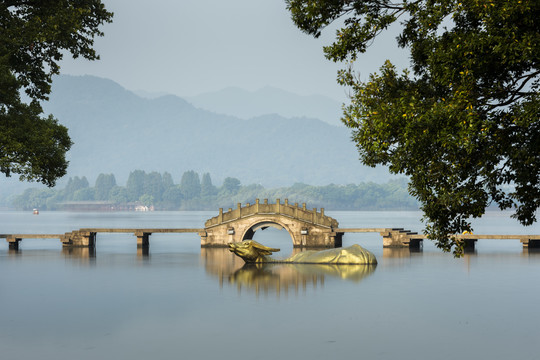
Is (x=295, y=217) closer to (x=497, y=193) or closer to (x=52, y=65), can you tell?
(x=52, y=65)

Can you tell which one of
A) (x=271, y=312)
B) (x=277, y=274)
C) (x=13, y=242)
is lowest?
(x=271, y=312)

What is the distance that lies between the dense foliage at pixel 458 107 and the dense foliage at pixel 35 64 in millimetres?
15375

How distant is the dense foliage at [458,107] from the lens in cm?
1839

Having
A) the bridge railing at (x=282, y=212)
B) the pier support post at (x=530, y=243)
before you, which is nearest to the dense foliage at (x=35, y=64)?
the bridge railing at (x=282, y=212)

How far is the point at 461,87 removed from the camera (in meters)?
19.0

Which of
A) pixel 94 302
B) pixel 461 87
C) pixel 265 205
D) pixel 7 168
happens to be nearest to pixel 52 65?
pixel 7 168

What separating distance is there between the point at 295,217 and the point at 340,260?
17663mm

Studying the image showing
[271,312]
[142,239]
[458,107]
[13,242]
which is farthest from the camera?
[142,239]

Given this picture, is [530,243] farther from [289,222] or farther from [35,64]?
[35,64]

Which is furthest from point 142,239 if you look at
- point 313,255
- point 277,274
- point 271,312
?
point 271,312

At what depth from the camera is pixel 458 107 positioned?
1873 cm

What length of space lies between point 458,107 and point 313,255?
3424cm

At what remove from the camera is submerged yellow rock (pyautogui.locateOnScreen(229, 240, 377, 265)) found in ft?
167

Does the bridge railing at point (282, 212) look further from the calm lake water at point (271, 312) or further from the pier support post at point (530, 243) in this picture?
the pier support post at point (530, 243)
